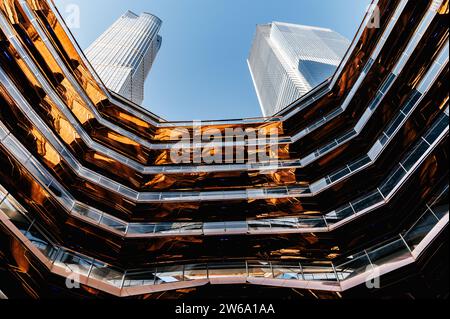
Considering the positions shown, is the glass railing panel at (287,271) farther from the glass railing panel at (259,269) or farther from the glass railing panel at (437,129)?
the glass railing panel at (437,129)

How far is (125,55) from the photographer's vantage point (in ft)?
472

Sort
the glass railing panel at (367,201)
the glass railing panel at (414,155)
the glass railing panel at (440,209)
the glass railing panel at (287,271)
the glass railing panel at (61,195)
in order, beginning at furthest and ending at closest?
1. the glass railing panel at (367,201)
2. the glass railing panel at (61,195)
3. the glass railing panel at (287,271)
4. the glass railing panel at (414,155)
5. the glass railing panel at (440,209)

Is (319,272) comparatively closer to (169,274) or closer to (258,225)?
(258,225)

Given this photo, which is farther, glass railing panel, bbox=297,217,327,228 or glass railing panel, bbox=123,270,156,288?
glass railing panel, bbox=297,217,327,228

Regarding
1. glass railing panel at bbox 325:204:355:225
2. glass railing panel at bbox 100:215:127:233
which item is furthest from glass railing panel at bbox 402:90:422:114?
glass railing panel at bbox 100:215:127:233

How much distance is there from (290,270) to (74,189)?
1384 centimetres

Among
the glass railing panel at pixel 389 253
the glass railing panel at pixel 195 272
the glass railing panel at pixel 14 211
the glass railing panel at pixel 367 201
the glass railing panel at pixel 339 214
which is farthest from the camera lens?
the glass railing panel at pixel 339 214

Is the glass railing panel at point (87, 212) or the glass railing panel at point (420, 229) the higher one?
the glass railing panel at point (87, 212)

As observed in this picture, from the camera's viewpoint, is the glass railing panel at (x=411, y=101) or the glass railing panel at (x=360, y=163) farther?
the glass railing panel at (x=360, y=163)

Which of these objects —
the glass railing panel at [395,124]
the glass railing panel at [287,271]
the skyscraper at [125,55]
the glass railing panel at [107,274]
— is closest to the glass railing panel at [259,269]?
the glass railing panel at [287,271]

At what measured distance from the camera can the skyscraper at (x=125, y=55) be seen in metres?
122

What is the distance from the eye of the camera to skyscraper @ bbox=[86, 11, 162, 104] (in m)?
122

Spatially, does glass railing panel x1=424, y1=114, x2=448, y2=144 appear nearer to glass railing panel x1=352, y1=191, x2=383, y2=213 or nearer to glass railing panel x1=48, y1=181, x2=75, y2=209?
glass railing panel x1=352, y1=191, x2=383, y2=213

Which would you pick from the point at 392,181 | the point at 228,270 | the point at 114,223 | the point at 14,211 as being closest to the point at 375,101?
the point at 392,181
